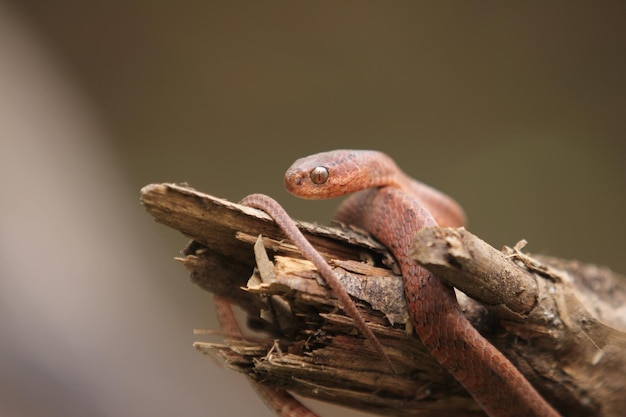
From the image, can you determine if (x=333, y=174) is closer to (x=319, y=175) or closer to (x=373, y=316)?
(x=319, y=175)

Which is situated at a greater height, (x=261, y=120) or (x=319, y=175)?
(x=261, y=120)

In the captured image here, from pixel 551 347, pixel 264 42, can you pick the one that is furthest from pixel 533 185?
pixel 551 347

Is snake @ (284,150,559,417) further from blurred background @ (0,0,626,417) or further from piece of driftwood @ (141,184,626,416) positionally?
blurred background @ (0,0,626,417)

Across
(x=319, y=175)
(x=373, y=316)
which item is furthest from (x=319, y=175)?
(x=373, y=316)

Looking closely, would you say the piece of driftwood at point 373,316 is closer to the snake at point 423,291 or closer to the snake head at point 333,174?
the snake at point 423,291

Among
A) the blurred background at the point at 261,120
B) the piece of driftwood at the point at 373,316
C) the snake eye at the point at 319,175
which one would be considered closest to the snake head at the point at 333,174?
the snake eye at the point at 319,175

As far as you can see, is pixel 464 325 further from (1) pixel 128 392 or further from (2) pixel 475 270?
(1) pixel 128 392
